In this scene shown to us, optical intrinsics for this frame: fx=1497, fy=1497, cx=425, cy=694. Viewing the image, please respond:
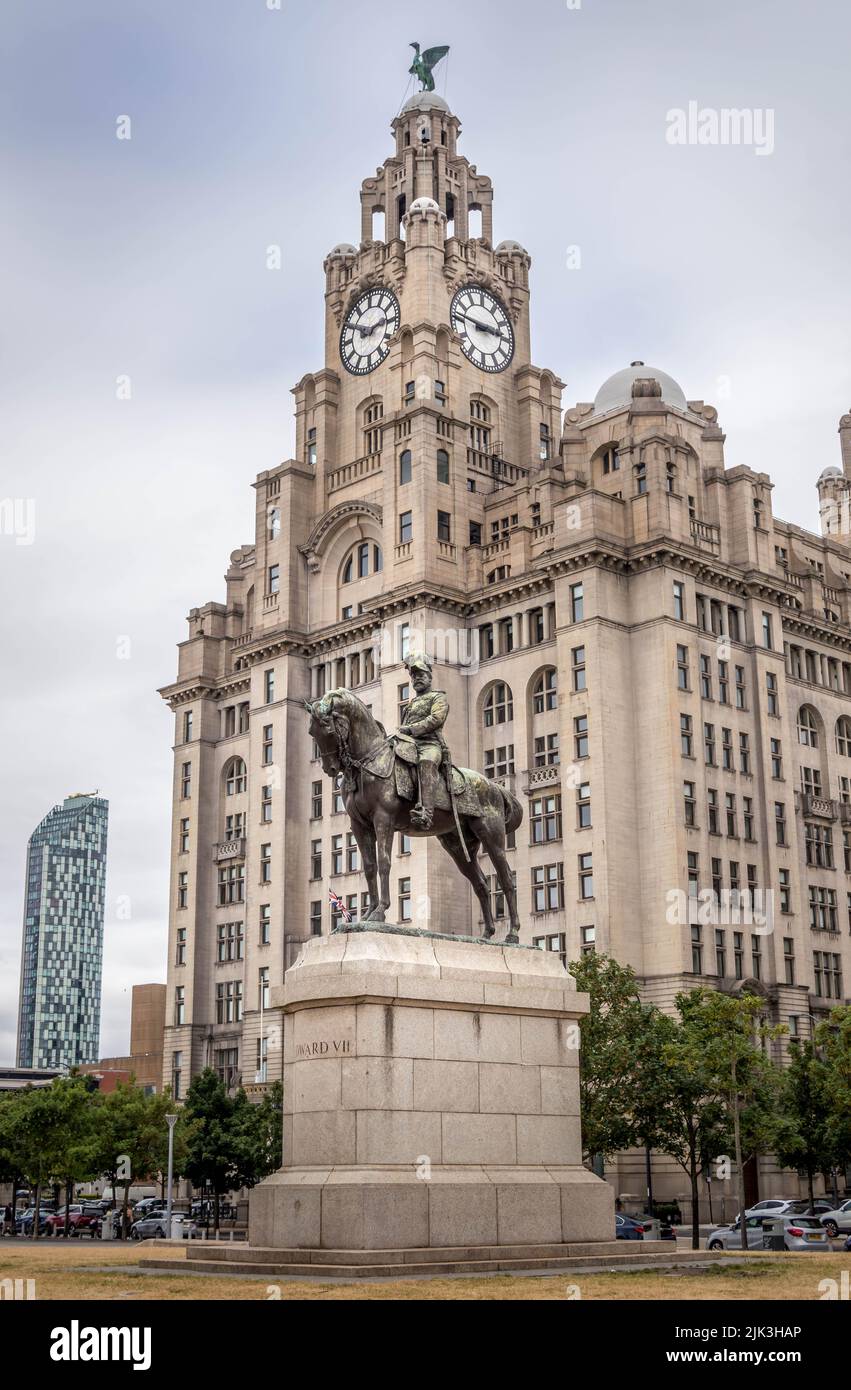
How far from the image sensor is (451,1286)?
19.4m

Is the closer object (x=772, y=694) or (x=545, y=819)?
(x=545, y=819)

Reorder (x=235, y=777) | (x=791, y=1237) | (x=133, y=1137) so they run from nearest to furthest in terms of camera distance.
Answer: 1. (x=791, y=1237)
2. (x=133, y=1137)
3. (x=235, y=777)

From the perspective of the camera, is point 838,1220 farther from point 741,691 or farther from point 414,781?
point 741,691

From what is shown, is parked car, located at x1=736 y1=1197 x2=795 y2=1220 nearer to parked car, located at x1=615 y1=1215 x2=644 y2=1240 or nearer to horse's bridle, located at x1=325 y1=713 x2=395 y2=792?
parked car, located at x1=615 y1=1215 x2=644 y2=1240

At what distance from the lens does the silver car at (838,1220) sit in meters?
51.3

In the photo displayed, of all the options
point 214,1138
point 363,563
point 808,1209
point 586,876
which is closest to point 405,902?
point 586,876

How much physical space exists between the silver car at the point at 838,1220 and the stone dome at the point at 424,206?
224 feet

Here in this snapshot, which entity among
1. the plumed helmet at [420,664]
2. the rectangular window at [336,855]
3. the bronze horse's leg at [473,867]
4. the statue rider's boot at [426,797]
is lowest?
the bronze horse's leg at [473,867]

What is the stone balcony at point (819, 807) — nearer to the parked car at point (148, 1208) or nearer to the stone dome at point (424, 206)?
the parked car at point (148, 1208)

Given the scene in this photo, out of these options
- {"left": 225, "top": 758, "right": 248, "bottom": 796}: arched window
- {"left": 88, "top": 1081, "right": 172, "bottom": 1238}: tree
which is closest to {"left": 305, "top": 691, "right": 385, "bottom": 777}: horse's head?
{"left": 88, "top": 1081, "right": 172, "bottom": 1238}: tree

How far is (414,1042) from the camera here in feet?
81.0

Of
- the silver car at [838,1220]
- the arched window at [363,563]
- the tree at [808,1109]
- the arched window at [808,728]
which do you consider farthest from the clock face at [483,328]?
the silver car at [838,1220]

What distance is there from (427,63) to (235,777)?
53.5m
